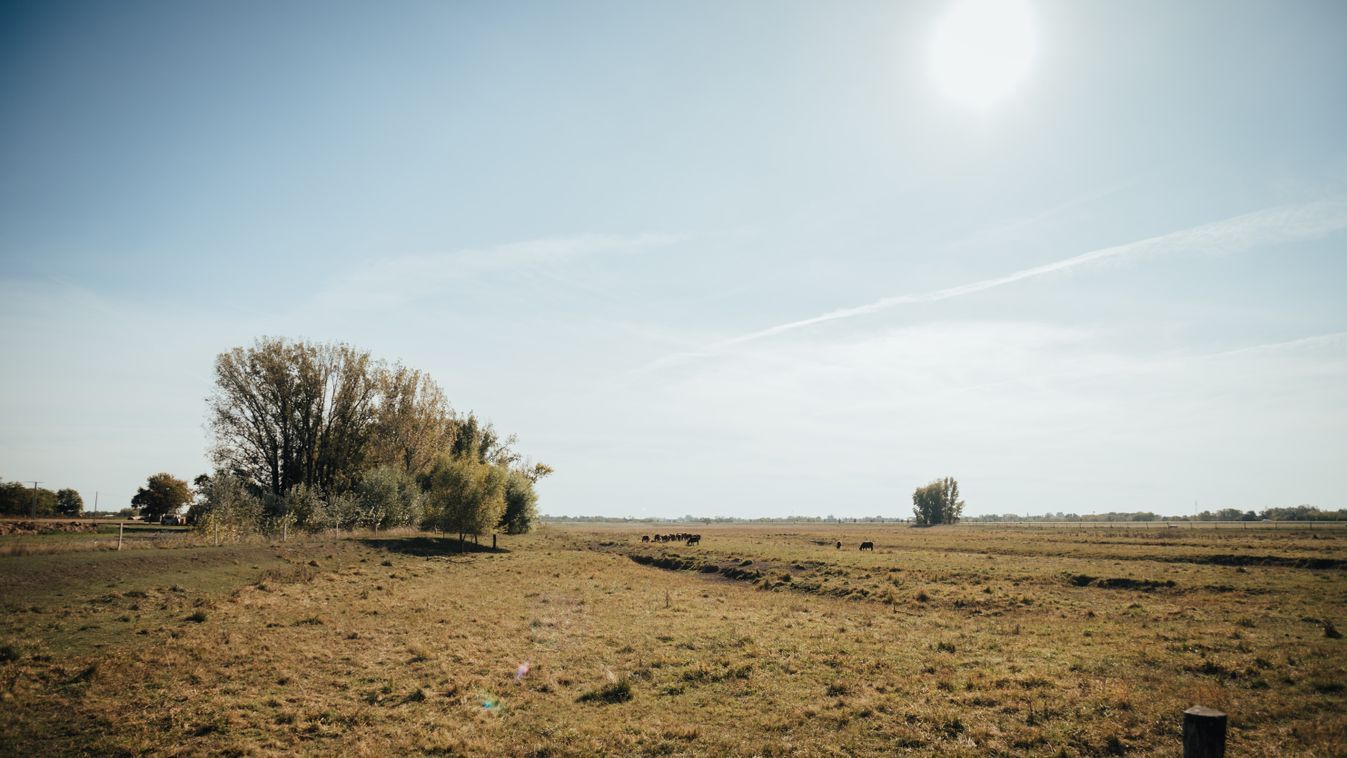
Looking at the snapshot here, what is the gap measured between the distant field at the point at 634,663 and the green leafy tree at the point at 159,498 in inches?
2569

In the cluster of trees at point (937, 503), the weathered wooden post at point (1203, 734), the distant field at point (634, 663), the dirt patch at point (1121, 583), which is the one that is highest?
the weathered wooden post at point (1203, 734)

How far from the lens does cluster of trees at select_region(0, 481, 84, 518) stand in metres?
69.4

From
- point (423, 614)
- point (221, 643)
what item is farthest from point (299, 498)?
point (221, 643)

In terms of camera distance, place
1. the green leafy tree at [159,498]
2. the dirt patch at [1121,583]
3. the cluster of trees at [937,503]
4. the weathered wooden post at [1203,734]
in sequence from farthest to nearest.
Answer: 1. the cluster of trees at [937,503]
2. the green leafy tree at [159,498]
3. the dirt patch at [1121,583]
4. the weathered wooden post at [1203,734]

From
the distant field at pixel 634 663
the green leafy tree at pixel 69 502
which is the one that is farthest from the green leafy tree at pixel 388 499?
the green leafy tree at pixel 69 502

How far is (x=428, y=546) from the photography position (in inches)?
2168

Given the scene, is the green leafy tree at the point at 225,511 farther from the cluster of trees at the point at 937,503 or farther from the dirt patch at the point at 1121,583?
the cluster of trees at the point at 937,503

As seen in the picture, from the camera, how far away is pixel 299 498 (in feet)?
175

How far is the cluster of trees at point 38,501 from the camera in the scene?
69438 millimetres

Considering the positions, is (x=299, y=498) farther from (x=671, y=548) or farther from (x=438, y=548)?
(x=671, y=548)

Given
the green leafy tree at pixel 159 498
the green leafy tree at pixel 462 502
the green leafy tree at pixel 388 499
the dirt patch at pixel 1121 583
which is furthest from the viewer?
the green leafy tree at pixel 159 498

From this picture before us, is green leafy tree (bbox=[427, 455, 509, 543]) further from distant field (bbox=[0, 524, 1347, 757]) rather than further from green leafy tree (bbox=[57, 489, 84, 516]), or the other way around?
green leafy tree (bbox=[57, 489, 84, 516])

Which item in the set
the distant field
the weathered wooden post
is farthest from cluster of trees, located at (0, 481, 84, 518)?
the weathered wooden post

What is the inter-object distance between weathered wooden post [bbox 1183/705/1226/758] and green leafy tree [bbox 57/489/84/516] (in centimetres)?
12181
